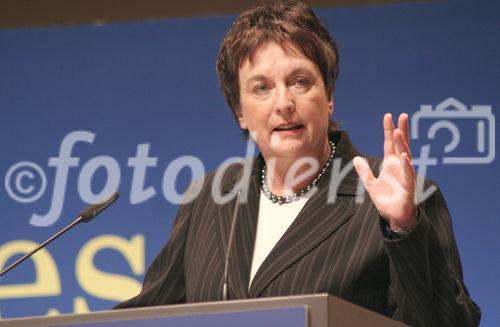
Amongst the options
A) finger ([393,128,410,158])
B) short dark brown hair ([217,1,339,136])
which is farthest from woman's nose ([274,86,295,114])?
finger ([393,128,410,158])

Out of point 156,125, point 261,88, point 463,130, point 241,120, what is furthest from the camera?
point 156,125

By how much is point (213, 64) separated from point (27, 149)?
0.68 metres

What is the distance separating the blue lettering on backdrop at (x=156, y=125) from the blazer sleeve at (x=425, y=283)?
1124mm

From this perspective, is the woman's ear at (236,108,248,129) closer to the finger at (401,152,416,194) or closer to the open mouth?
the open mouth

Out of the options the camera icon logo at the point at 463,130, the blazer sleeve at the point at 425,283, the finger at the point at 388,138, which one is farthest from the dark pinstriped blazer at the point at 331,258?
the camera icon logo at the point at 463,130

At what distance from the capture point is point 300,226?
219cm

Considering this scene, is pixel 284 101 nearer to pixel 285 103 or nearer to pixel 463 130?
pixel 285 103

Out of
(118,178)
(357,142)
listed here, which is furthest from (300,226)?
(118,178)

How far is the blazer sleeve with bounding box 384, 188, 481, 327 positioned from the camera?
1794 millimetres

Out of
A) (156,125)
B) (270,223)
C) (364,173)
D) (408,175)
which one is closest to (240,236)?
(270,223)

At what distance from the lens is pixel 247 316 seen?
1557 millimetres

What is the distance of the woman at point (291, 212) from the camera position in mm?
2027

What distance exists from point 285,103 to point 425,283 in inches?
23.4

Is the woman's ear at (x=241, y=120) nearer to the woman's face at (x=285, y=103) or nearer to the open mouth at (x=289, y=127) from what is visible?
the woman's face at (x=285, y=103)
